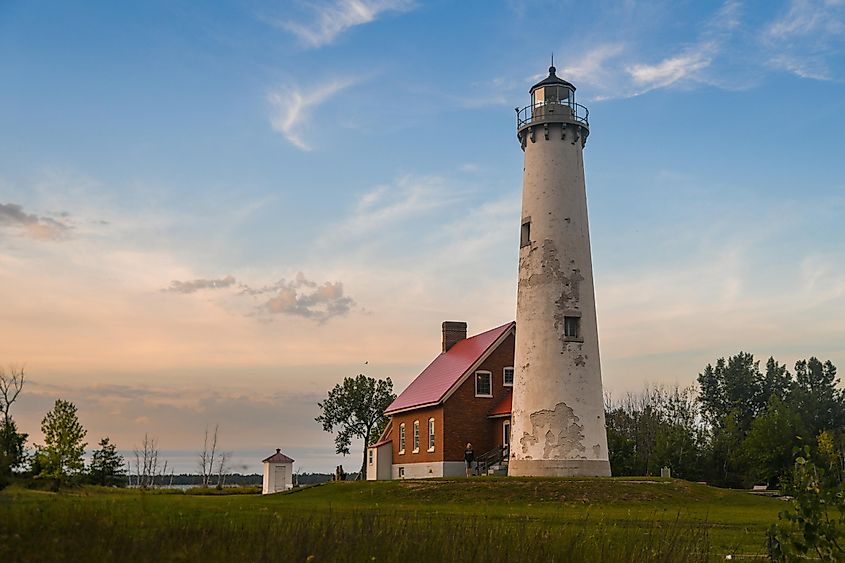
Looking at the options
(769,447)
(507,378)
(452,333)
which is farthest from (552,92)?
(769,447)

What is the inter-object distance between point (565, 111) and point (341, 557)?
32778 millimetres

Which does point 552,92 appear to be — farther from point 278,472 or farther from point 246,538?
point 246,538

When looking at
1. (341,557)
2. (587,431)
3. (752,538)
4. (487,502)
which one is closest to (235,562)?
(341,557)

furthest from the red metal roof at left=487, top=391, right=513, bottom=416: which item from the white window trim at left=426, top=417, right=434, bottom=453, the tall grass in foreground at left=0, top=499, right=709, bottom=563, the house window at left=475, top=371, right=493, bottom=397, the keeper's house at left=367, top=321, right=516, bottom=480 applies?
the tall grass in foreground at left=0, top=499, right=709, bottom=563

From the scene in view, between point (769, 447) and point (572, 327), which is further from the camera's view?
point (769, 447)

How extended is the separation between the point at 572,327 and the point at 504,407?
9774 mm

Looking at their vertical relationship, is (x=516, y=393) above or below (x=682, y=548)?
above

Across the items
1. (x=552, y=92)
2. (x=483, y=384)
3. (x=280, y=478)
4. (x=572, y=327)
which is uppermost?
(x=552, y=92)

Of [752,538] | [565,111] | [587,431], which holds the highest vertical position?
[565,111]

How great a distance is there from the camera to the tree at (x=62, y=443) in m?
40.5

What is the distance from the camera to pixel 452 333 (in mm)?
54062

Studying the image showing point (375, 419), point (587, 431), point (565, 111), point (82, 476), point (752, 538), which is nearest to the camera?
point (752, 538)

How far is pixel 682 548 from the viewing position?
10.5m

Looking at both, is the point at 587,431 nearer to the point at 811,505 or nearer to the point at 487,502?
the point at 487,502
